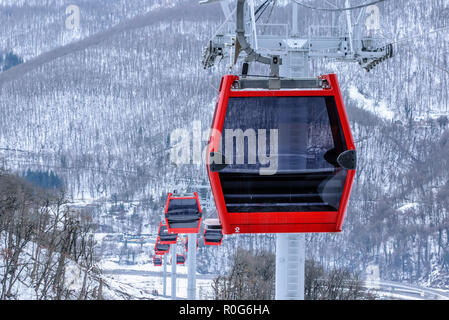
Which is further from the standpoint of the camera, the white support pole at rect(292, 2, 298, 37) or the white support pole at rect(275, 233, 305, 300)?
the white support pole at rect(292, 2, 298, 37)

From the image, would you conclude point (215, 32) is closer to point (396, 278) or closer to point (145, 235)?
point (396, 278)

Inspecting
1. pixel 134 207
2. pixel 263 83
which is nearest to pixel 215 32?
pixel 263 83

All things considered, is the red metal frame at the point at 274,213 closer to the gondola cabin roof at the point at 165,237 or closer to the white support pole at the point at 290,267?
the white support pole at the point at 290,267

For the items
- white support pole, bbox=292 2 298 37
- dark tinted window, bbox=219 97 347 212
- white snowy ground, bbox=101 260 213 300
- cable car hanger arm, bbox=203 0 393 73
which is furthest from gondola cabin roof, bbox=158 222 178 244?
white snowy ground, bbox=101 260 213 300

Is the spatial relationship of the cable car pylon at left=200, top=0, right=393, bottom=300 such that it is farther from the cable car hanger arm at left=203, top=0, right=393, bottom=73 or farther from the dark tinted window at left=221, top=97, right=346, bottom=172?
the cable car hanger arm at left=203, top=0, right=393, bottom=73

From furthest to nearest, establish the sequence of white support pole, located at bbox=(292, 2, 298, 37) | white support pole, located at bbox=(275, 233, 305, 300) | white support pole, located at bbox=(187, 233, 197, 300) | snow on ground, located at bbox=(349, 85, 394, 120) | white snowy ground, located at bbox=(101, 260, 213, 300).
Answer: snow on ground, located at bbox=(349, 85, 394, 120), white snowy ground, located at bbox=(101, 260, 213, 300), white support pole, located at bbox=(187, 233, 197, 300), white support pole, located at bbox=(292, 2, 298, 37), white support pole, located at bbox=(275, 233, 305, 300)
